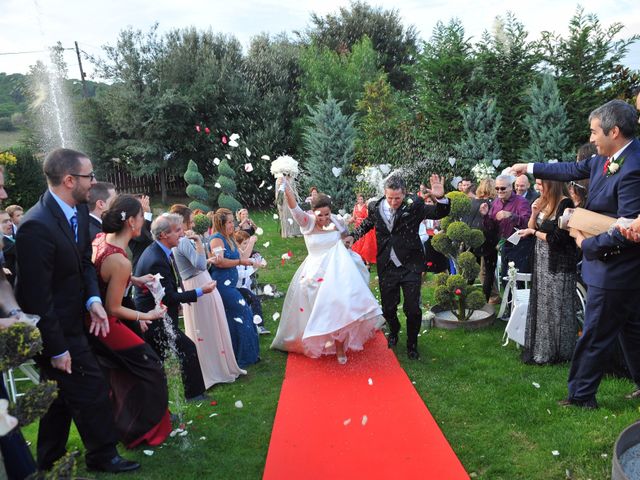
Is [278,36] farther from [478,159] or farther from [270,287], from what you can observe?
[270,287]

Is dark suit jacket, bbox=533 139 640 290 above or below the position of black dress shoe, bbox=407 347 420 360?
above

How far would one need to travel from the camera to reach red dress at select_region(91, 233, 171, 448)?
414 centimetres

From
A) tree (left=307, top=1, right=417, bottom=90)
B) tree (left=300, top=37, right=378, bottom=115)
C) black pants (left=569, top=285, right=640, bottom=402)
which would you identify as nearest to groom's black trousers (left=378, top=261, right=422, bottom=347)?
black pants (left=569, top=285, right=640, bottom=402)

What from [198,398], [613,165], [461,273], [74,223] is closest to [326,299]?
[198,398]

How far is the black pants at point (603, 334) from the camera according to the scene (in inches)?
164

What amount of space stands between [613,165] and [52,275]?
4048 mm

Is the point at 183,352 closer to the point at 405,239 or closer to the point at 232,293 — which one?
the point at 232,293

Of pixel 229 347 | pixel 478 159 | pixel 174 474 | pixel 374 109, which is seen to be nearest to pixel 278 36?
pixel 374 109

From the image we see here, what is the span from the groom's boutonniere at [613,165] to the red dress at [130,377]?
12.4ft

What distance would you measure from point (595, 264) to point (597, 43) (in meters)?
13.1

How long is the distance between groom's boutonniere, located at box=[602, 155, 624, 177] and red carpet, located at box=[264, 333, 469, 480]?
96.5 inches

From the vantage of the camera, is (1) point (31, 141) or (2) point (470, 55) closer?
(2) point (470, 55)

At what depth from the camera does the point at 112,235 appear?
423cm

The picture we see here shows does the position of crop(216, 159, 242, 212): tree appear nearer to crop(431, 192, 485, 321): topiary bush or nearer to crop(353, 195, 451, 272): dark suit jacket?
crop(431, 192, 485, 321): topiary bush
